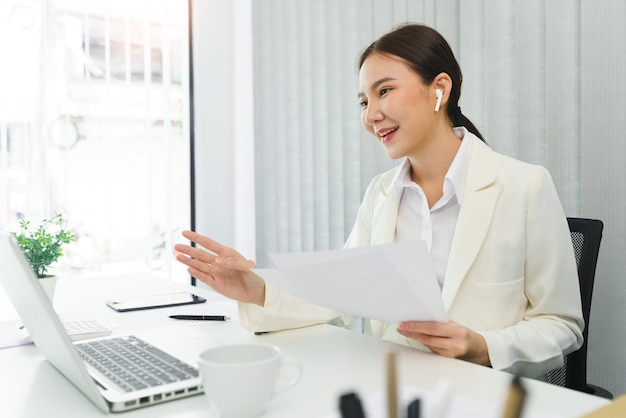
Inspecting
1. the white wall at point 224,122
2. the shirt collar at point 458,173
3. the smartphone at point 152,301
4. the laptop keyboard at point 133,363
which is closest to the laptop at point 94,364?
the laptop keyboard at point 133,363

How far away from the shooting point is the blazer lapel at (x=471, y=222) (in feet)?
3.80

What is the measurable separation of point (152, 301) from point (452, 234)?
2.40 ft

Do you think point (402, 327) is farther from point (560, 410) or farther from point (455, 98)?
point (455, 98)

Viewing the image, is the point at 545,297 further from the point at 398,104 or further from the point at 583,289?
the point at 398,104

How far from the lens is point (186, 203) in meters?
3.14

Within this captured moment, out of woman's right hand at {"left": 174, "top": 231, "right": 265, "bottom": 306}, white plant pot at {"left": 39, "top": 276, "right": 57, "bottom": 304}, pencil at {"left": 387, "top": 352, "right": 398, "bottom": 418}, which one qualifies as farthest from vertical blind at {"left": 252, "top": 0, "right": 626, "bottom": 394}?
pencil at {"left": 387, "top": 352, "right": 398, "bottom": 418}

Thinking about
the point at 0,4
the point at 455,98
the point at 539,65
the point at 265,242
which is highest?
the point at 0,4

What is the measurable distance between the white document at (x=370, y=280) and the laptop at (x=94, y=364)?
184 mm

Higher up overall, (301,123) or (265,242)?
(301,123)

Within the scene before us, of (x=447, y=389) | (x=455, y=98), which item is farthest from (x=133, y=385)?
(x=455, y=98)

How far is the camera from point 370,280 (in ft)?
2.43

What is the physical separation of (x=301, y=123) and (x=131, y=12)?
3.52 ft

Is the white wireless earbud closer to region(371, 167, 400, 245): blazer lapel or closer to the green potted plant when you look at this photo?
region(371, 167, 400, 245): blazer lapel

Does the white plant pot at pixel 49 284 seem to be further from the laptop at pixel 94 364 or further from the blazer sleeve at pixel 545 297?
the blazer sleeve at pixel 545 297
